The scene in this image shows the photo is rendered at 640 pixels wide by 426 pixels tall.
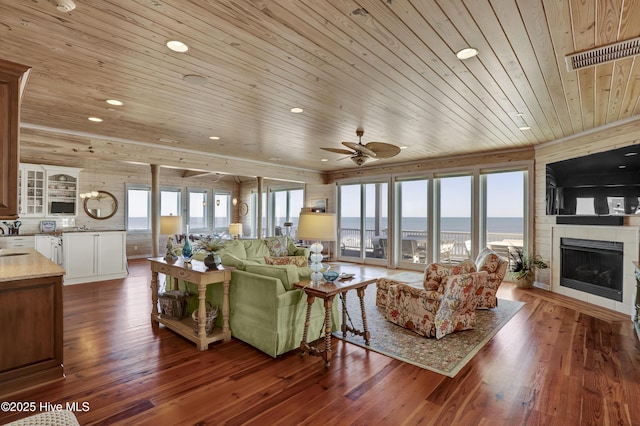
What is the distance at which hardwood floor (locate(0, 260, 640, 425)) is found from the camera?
7.34 ft

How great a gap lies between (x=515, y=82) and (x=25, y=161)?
932 cm

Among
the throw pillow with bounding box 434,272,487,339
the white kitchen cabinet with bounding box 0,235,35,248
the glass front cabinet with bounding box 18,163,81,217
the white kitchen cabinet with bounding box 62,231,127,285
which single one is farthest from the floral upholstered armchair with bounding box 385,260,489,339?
the glass front cabinet with bounding box 18,163,81,217

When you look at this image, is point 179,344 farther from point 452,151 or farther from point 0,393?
point 452,151

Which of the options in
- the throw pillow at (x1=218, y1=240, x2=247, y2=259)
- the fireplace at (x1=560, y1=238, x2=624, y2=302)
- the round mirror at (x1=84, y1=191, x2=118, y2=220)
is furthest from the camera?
the round mirror at (x1=84, y1=191, x2=118, y2=220)

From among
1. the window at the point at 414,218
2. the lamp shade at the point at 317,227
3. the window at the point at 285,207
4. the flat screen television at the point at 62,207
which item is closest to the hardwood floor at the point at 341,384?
the lamp shade at the point at 317,227

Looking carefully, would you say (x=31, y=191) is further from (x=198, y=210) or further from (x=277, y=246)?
(x=277, y=246)

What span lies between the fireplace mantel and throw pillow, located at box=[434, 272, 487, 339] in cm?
197

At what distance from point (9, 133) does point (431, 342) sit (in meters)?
4.03

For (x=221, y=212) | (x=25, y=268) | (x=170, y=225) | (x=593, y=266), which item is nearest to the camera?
(x=25, y=268)

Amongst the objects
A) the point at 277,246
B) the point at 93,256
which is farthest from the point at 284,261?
the point at 93,256

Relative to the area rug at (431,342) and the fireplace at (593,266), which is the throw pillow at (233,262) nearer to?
the area rug at (431,342)

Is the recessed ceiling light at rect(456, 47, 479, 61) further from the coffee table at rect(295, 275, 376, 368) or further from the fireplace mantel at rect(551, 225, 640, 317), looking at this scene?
the fireplace mantel at rect(551, 225, 640, 317)

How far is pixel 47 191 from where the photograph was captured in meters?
7.32

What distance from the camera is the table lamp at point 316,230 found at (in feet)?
10.6
